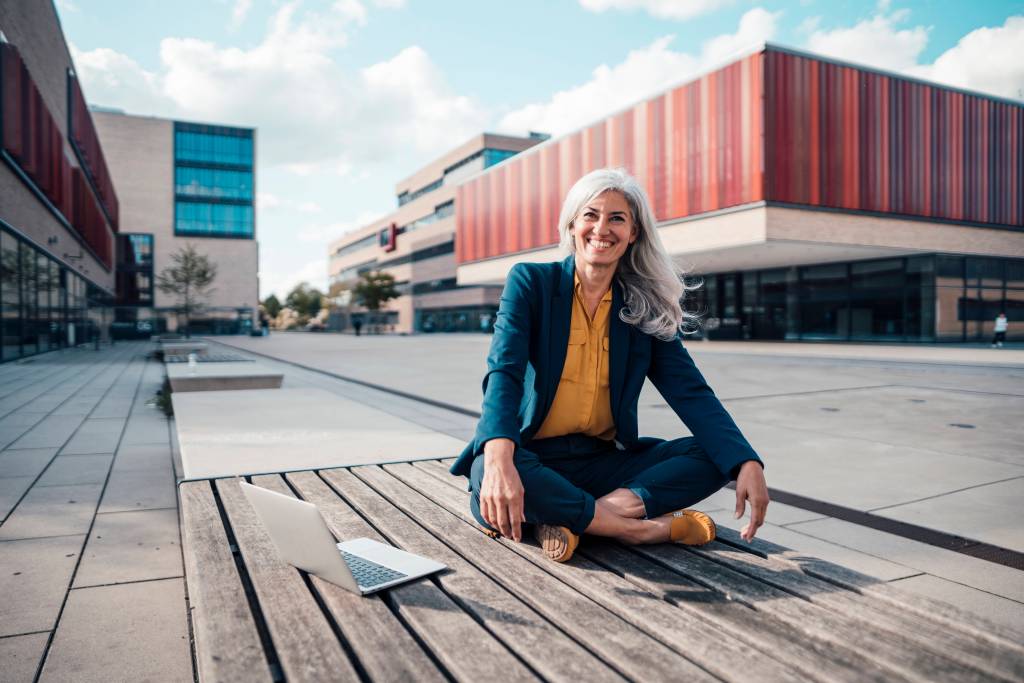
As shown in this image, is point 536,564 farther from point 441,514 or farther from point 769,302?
point 769,302

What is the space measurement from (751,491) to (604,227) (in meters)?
0.95

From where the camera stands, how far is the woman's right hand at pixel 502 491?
181 centimetres

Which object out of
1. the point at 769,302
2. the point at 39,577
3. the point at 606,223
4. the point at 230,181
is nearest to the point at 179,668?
the point at 39,577

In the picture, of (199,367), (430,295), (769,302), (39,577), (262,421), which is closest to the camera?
(39,577)

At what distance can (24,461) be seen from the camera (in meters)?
5.08

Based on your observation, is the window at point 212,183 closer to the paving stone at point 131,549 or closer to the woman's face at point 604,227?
the paving stone at point 131,549

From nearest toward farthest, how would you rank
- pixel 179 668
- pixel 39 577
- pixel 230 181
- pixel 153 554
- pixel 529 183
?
pixel 179 668
pixel 39 577
pixel 153 554
pixel 529 183
pixel 230 181

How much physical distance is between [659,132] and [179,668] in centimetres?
2682

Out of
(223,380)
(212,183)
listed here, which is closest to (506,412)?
(223,380)

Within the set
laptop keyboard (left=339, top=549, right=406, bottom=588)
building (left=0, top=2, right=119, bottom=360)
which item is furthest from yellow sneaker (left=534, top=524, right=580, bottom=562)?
building (left=0, top=2, right=119, bottom=360)

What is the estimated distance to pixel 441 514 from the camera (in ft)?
7.63

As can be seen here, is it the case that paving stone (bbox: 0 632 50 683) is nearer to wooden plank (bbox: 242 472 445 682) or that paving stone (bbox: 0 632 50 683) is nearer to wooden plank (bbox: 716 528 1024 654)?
wooden plank (bbox: 242 472 445 682)

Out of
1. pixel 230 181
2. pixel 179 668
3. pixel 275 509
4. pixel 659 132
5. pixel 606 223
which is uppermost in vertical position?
pixel 230 181

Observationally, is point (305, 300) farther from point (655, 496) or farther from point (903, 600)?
point (903, 600)
